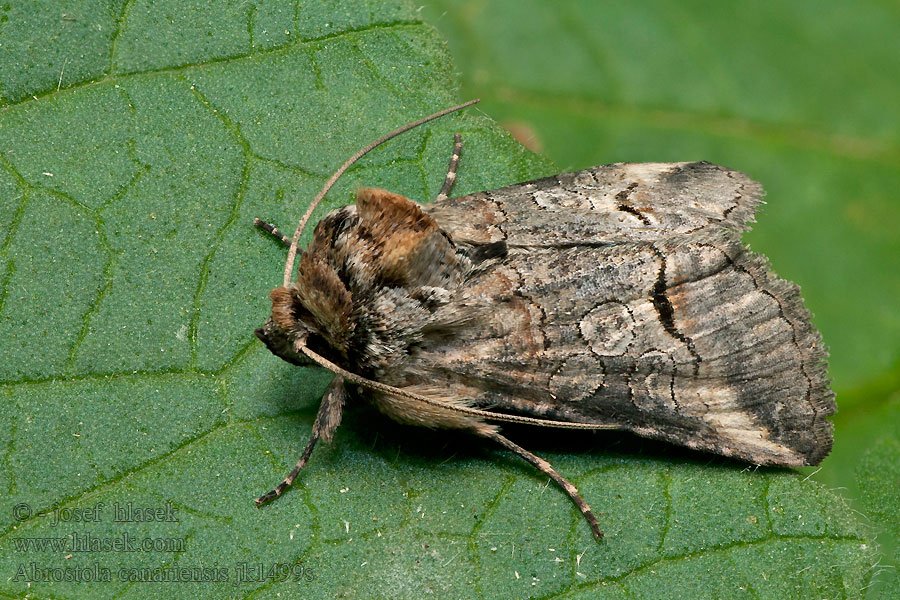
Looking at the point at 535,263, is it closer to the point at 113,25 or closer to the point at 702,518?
the point at 702,518

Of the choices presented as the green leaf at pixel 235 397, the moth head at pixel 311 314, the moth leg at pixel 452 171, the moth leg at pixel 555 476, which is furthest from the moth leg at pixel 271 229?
the moth leg at pixel 555 476

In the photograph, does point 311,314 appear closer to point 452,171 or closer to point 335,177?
point 335,177

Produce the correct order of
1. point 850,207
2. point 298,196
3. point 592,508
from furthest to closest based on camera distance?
point 850,207, point 298,196, point 592,508

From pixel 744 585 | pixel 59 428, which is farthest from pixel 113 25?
pixel 744 585

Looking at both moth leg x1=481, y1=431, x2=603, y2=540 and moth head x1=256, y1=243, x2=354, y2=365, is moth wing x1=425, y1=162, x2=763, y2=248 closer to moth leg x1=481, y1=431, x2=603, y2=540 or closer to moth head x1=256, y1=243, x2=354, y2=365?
moth head x1=256, y1=243, x2=354, y2=365

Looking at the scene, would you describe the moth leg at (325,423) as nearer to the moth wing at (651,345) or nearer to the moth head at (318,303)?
the moth head at (318,303)

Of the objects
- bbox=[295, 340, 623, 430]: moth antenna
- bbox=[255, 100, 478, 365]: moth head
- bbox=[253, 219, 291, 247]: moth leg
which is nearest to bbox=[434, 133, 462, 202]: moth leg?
bbox=[255, 100, 478, 365]: moth head
